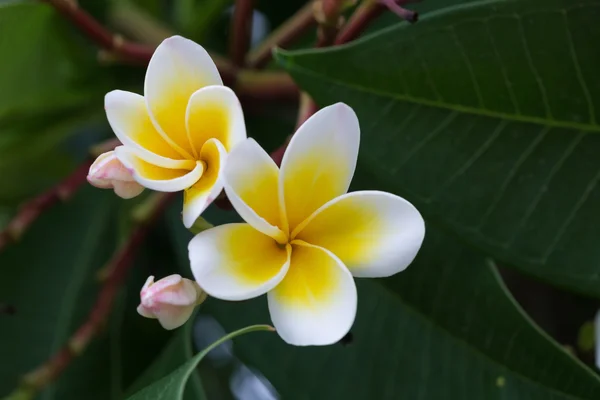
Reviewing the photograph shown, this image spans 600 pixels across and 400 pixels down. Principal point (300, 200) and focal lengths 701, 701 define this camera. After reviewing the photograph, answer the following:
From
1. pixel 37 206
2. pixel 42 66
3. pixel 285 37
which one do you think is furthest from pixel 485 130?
pixel 42 66

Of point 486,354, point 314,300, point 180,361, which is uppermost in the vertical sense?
point 314,300

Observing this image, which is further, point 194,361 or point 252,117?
point 252,117

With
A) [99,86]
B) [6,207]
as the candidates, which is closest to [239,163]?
[99,86]

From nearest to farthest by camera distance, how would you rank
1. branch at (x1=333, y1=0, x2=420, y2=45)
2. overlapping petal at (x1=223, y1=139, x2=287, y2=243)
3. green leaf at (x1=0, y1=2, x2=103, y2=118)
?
overlapping petal at (x1=223, y1=139, x2=287, y2=243) < branch at (x1=333, y1=0, x2=420, y2=45) < green leaf at (x1=0, y1=2, x2=103, y2=118)

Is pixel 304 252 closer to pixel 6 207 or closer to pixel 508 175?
pixel 508 175

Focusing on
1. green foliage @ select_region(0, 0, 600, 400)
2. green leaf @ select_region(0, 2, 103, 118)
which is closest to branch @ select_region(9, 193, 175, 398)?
green foliage @ select_region(0, 0, 600, 400)

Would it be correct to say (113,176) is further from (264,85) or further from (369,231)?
(264,85)

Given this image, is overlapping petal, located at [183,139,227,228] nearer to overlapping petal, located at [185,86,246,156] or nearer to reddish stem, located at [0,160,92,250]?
overlapping petal, located at [185,86,246,156]
